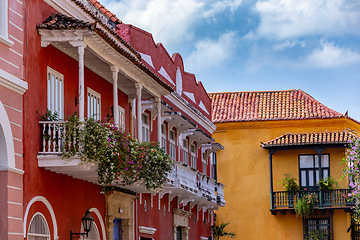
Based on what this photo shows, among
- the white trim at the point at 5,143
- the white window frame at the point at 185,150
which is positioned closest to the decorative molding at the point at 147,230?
the white window frame at the point at 185,150

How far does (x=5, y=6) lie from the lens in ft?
39.1

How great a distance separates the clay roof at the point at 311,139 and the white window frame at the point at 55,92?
789 inches

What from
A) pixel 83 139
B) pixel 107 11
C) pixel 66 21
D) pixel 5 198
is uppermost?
pixel 107 11

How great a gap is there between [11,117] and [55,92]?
2.06 meters

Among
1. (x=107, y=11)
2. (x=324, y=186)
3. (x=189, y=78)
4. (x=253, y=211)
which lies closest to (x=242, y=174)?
(x=253, y=211)

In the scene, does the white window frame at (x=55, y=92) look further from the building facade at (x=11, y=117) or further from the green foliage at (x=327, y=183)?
the green foliage at (x=327, y=183)

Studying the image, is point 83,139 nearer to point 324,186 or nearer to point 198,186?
point 198,186

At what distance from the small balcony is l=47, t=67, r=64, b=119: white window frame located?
2020 cm

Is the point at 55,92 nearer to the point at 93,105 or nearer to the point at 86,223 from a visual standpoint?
the point at 93,105

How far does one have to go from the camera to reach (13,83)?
468 inches

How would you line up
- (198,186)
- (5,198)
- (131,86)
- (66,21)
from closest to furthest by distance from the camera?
(5,198) < (66,21) < (131,86) < (198,186)

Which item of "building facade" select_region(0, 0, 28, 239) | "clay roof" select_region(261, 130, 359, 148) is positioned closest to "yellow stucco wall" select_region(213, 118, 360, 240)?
"clay roof" select_region(261, 130, 359, 148)

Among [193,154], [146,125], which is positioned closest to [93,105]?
[146,125]

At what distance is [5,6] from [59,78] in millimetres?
2488
